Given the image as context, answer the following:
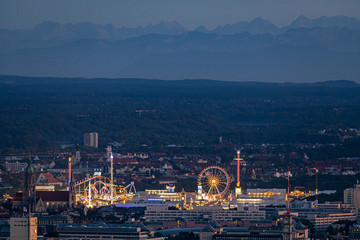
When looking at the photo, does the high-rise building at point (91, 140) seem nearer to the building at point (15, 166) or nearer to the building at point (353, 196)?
the building at point (15, 166)

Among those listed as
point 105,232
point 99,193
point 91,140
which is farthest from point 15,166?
point 105,232

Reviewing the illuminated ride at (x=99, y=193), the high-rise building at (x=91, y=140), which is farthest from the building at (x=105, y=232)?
the high-rise building at (x=91, y=140)

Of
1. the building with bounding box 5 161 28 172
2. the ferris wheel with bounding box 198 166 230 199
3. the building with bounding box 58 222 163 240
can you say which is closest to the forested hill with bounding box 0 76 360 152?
the building with bounding box 5 161 28 172

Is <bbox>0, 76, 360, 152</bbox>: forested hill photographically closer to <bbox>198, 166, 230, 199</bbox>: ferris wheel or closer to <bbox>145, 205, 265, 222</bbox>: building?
<bbox>198, 166, 230, 199</bbox>: ferris wheel

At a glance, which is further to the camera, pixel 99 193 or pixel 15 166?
pixel 15 166

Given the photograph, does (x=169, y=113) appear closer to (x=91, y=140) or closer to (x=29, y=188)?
(x=91, y=140)

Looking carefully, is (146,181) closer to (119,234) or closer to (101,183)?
(101,183)

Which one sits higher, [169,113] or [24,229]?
[169,113]
